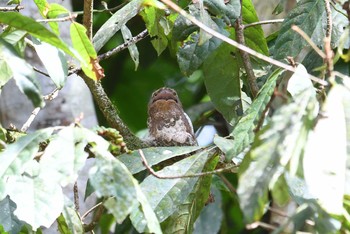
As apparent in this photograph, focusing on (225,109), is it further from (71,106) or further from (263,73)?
(71,106)

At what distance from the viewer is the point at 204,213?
4.10 meters

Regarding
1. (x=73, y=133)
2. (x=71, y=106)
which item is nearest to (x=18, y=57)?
(x=73, y=133)

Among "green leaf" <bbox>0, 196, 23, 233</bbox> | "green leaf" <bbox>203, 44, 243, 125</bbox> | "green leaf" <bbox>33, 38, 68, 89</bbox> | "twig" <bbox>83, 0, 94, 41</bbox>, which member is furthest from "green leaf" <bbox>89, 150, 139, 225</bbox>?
"green leaf" <bbox>203, 44, 243, 125</bbox>

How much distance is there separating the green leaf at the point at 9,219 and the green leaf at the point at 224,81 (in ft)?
3.20

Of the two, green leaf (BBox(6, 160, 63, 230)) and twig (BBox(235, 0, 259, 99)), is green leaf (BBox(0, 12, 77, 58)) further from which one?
twig (BBox(235, 0, 259, 99))

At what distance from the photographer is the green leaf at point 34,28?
1.98 metres

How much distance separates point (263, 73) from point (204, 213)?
1.15m

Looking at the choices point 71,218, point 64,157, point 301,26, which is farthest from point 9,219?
point 301,26

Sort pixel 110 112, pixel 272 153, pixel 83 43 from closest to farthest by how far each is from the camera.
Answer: pixel 272 153 → pixel 83 43 → pixel 110 112

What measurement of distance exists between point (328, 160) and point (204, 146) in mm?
962

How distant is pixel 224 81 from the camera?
3164mm

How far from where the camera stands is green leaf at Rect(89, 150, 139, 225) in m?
1.85

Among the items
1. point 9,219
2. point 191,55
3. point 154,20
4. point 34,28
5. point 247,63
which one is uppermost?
point 34,28

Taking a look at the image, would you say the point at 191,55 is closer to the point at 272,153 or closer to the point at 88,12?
the point at 88,12
